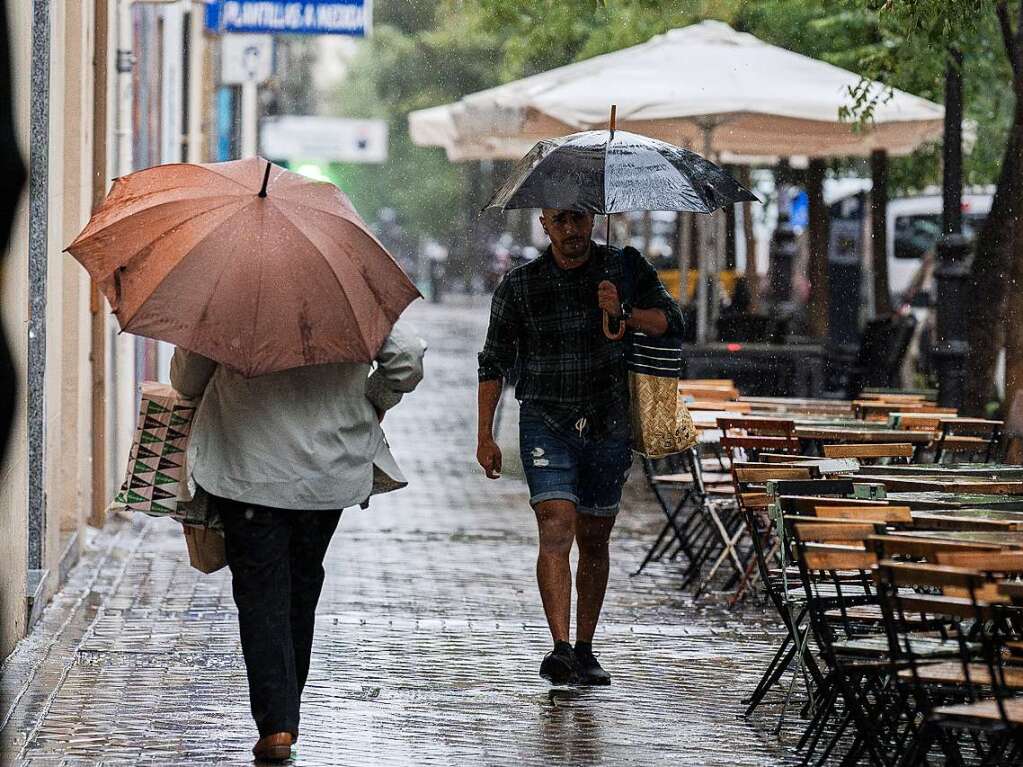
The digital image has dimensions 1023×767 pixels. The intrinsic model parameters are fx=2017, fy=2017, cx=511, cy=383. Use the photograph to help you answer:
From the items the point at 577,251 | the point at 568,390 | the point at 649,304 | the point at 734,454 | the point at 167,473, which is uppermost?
the point at 577,251

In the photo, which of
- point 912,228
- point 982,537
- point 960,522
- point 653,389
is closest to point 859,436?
point 653,389

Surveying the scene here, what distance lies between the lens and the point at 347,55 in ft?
251

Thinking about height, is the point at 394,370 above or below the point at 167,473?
above

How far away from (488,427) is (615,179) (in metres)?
1.08

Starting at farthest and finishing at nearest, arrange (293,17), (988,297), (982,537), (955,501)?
(293,17), (988,297), (955,501), (982,537)

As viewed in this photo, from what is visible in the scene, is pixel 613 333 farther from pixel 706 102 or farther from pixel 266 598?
pixel 706 102

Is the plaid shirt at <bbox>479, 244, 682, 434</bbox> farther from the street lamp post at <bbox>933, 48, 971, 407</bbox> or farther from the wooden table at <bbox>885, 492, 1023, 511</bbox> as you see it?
the street lamp post at <bbox>933, 48, 971, 407</bbox>

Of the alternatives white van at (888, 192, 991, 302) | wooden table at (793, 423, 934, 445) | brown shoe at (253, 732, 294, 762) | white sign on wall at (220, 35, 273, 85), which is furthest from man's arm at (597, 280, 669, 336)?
white van at (888, 192, 991, 302)

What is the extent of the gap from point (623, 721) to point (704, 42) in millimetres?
9761

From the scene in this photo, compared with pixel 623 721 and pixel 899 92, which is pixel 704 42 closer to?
pixel 899 92

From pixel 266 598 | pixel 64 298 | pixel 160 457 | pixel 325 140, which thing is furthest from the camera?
pixel 325 140

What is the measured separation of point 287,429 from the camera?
629 cm

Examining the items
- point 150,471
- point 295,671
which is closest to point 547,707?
point 295,671

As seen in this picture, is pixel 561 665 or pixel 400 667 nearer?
pixel 561 665
